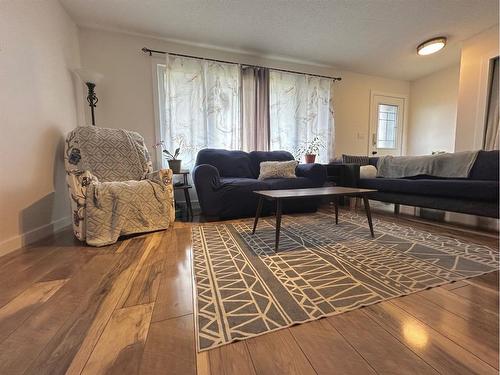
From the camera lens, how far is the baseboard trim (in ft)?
5.17

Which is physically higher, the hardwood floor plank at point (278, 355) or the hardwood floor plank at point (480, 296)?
the hardwood floor plank at point (278, 355)

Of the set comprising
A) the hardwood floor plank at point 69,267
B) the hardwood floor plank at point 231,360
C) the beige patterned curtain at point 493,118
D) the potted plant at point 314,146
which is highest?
the beige patterned curtain at point 493,118

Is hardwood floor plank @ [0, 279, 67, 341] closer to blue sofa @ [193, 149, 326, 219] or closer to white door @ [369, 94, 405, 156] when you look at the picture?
blue sofa @ [193, 149, 326, 219]

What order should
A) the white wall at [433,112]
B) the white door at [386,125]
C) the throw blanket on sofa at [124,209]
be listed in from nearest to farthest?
the throw blanket on sofa at [124,209]
the white wall at [433,112]
the white door at [386,125]

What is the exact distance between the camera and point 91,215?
5.73 feet

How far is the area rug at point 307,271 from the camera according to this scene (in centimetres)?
90

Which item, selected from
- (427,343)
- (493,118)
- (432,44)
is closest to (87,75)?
(427,343)

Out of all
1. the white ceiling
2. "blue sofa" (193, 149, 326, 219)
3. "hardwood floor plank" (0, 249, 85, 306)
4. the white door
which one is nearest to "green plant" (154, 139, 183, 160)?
"blue sofa" (193, 149, 326, 219)

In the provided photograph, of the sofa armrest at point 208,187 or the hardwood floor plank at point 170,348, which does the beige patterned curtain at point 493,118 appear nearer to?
the sofa armrest at point 208,187

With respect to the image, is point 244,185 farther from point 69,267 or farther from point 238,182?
point 69,267

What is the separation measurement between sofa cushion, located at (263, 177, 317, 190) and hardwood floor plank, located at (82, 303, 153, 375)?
6.07 feet

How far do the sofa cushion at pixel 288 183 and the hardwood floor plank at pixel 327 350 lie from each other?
5.92 ft

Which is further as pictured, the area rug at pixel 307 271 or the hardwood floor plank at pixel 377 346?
the area rug at pixel 307 271

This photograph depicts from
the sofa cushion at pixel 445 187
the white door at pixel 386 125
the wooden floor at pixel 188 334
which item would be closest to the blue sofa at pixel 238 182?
the sofa cushion at pixel 445 187
